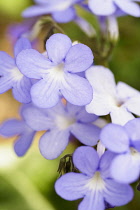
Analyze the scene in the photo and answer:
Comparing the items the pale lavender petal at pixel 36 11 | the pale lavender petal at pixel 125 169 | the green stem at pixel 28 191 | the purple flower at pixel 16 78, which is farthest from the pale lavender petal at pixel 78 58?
the green stem at pixel 28 191

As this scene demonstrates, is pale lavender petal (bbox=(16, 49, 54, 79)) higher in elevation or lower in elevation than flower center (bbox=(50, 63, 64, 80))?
higher

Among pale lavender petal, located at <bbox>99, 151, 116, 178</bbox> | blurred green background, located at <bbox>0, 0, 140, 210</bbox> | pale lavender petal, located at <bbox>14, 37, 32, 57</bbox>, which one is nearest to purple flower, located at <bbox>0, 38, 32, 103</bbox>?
pale lavender petal, located at <bbox>14, 37, 32, 57</bbox>

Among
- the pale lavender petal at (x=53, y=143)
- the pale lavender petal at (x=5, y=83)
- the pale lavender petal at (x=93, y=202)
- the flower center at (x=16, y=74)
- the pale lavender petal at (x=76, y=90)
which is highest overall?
the pale lavender petal at (x=76, y=90)

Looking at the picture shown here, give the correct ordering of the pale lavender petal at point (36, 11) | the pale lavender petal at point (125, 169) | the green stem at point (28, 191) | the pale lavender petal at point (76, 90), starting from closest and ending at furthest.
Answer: the pale lavender petal at point (125, 169) < the pale lavender petal at point (76, 90) < the pale lavender petal at point (36, 11) < the green stem at point (28, 191)

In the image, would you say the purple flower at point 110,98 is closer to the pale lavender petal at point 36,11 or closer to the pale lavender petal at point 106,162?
the pale lavender petal at point 106,162

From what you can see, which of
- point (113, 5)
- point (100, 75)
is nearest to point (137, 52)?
point (113, 5)

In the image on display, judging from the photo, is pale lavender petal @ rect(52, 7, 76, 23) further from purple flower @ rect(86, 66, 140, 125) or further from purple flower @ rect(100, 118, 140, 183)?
purple flower @ rect(100, 118, 140, 183)

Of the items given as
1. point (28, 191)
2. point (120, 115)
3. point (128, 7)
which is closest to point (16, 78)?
point (120, 115)
